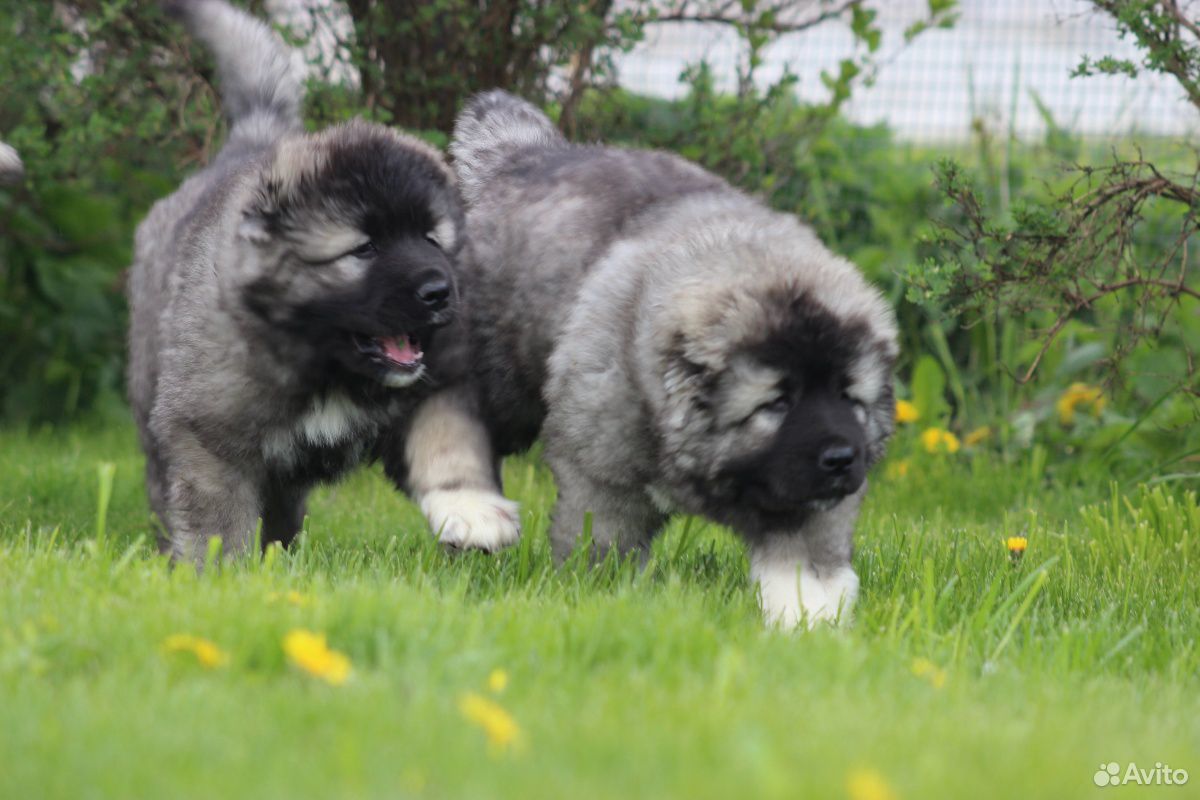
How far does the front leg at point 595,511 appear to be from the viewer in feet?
9.83

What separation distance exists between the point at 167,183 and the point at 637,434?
322 centimetres

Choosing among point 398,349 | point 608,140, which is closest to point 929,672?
point 398,349

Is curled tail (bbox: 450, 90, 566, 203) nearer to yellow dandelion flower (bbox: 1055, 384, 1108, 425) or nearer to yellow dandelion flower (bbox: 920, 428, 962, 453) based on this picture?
yellow dandelion flower (bbox: 920, 428, 962, 453)

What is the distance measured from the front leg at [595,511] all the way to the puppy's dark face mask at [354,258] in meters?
0.40

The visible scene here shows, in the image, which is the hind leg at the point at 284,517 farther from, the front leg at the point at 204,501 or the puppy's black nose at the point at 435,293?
the puppy's black nose at the point at 435,293

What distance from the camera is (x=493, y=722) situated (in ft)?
5.67

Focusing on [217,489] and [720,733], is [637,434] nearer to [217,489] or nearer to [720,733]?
[217,489]

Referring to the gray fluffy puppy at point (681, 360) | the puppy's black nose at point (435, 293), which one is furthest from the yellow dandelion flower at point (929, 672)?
the puppy's black nose at point (435, 293)

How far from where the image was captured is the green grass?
1.62m

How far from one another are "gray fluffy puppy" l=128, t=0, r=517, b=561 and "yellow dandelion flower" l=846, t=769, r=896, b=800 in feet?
4.36

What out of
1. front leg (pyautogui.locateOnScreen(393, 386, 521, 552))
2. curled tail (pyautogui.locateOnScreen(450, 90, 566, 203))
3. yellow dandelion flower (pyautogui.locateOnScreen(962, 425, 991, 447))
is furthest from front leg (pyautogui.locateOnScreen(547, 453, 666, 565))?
yellow dandelion flower (pyautogui.locateOnScreen(962, 425, 991, 447))

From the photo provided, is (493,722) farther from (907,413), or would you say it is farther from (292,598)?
(907,413)

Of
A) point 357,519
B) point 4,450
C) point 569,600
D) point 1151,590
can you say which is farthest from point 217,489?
point 4,450

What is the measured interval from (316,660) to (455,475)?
1.16m
